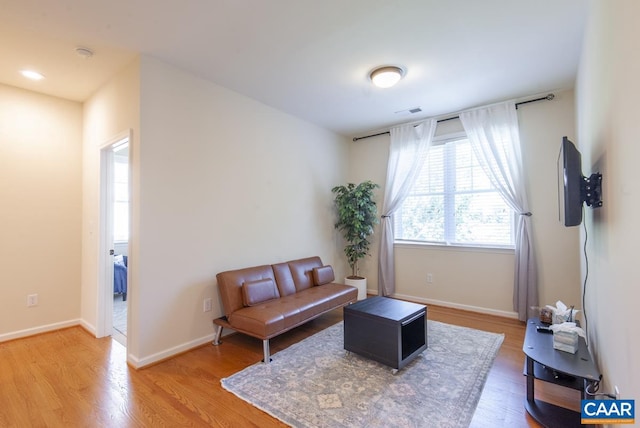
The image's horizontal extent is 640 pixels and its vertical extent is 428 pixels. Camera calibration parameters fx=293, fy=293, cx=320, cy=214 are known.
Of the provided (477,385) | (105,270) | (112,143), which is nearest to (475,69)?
(477,385)

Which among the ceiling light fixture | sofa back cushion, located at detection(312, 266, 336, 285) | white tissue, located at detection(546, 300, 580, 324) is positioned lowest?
sofa back cushion, located at detection(312, 266, 336, 285)

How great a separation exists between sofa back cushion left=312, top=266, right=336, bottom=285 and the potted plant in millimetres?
604

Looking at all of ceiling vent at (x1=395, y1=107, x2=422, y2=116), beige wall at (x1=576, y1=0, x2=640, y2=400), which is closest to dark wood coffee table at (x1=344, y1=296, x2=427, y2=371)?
beige wall at (x1=576, y1=0, x2=640, y2=400)

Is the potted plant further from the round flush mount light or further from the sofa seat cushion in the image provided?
the round flush mount light

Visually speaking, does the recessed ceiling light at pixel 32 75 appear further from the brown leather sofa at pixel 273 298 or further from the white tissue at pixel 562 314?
the white tissue at pixel 562 314

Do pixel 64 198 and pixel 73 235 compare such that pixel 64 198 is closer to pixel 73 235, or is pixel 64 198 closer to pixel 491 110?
pixel 73 235

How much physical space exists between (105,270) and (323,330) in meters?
2.53

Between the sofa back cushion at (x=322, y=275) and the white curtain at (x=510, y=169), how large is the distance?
7.64 ft

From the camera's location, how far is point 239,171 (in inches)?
134

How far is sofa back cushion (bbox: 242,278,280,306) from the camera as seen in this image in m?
2.98

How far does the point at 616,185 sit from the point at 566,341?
1.04 m

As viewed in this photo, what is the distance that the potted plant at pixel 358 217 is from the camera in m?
4.52

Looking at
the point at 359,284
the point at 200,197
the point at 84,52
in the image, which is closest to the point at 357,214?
the point at 359,284

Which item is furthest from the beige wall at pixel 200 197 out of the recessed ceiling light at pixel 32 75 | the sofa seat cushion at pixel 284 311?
the recessed ceiling light at pixel 32 75
